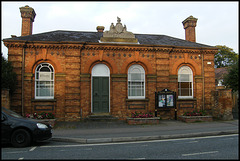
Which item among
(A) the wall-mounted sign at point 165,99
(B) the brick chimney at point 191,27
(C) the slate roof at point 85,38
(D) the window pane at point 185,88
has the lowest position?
(A) the wall-mounted sign at point 165,99

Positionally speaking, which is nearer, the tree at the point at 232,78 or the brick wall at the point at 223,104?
the brick wall at the point at 223,104

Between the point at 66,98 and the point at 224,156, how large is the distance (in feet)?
34.2

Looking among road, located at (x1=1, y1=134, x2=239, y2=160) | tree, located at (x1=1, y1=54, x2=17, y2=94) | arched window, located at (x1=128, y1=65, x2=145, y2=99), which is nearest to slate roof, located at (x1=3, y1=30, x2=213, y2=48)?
arched window, located at (x1=128, y1=65, x2=145, y2=99)

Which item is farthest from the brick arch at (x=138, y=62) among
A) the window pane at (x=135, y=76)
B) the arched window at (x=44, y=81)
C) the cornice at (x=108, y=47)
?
the arched window at (x=44, y=81)

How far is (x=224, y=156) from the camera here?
19.9 feet

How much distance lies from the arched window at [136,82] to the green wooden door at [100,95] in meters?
1.78

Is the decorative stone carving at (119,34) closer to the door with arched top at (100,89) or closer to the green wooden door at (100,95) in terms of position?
the door with arched top at (100,89)

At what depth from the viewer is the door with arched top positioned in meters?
14.4

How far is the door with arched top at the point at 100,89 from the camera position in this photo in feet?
47.3

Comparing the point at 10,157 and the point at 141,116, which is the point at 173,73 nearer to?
the point at 141,116

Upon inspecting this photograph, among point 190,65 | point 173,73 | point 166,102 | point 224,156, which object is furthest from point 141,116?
point 224,156

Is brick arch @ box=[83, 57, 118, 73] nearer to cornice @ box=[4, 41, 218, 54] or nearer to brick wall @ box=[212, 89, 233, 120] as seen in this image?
cornice @ box=[4, 41, 218, 54]

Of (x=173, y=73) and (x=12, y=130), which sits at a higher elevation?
(x=173, y=73)

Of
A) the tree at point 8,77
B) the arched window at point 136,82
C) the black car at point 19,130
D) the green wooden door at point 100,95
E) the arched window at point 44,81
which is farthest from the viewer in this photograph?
the arched window at point 136,82
